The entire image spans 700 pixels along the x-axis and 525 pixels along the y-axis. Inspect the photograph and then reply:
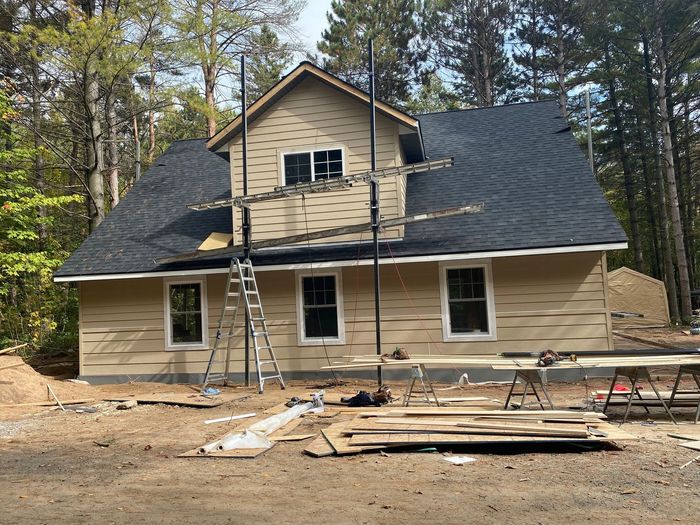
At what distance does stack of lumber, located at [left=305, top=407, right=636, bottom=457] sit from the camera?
6.18 meters

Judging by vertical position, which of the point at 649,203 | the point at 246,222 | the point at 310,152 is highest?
the point at 649,203

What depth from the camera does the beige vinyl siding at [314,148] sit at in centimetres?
1281

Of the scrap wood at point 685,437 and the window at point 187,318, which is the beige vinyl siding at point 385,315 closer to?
the window at point 187,318

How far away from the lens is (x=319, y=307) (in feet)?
42.0

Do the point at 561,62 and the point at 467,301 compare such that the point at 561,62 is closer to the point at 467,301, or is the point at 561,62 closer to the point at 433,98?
the point at 433,98

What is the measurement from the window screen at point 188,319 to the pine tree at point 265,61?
473 inches

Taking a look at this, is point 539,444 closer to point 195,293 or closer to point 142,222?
point 195,293

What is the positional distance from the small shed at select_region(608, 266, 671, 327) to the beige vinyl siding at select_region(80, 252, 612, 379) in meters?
13.0

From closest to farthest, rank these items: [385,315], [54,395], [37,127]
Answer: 1. [54,395]
2. [385,315]
3. [37,127]

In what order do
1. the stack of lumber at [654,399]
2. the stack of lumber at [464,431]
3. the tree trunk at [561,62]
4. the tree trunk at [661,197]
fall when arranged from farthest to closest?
the tree trunk at [561,62] → the tree trunk at [661,197] → the stack of lumber at [654,399] → the stack of lumber at [464,431]

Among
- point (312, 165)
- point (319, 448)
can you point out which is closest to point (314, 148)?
point (312, 165)

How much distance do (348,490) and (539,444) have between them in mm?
2461

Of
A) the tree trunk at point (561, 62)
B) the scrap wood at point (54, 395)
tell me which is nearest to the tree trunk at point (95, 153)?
the scrap wood at point (54, 395)

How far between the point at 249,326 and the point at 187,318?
243cm
